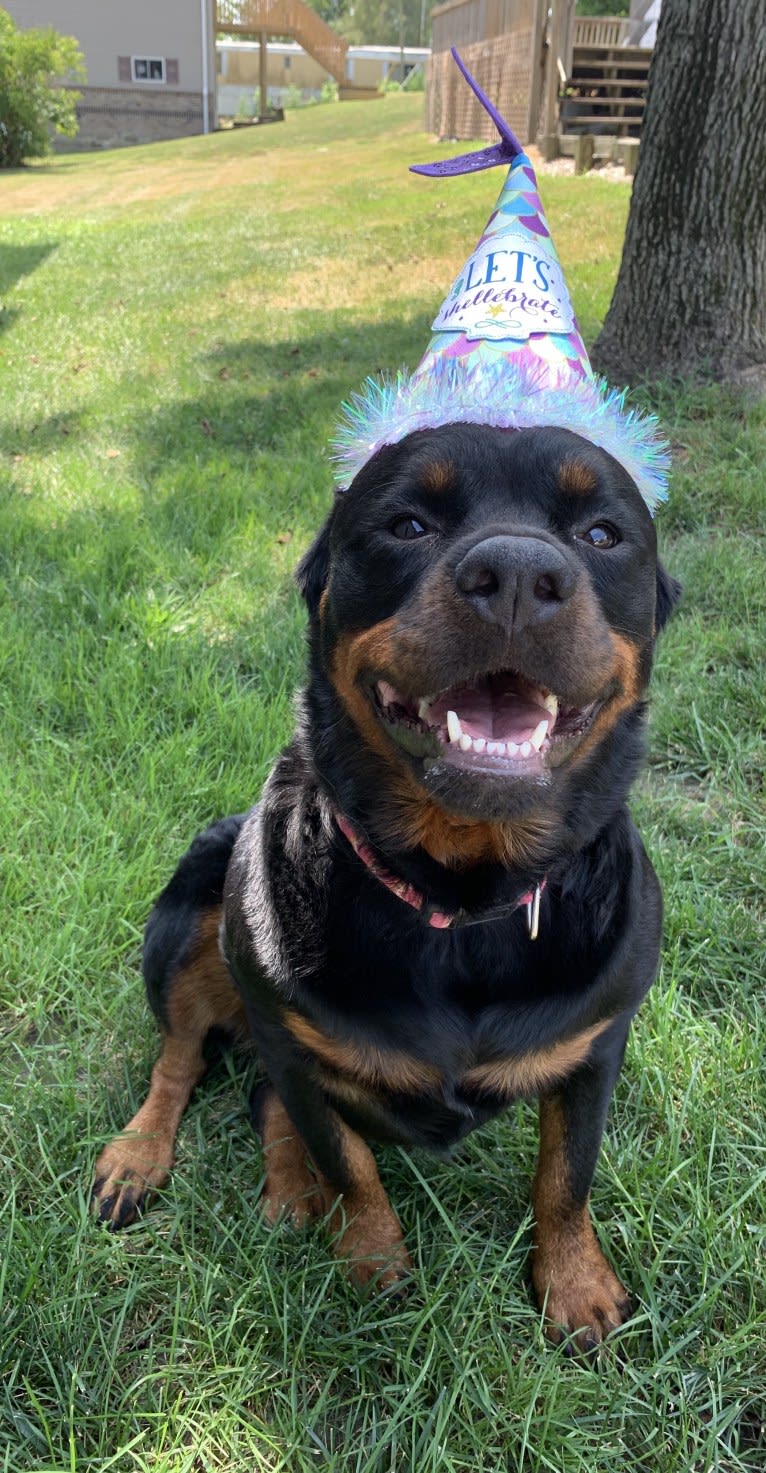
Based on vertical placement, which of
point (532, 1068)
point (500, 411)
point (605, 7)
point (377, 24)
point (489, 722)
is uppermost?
point (377, 24)

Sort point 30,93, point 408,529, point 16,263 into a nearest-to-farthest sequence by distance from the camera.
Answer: point 408,529
point 16,263
point 30,93

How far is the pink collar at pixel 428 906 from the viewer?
63.1 inches

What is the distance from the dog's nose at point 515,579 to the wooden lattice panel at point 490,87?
15.5m

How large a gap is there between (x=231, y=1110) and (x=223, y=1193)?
21 cm

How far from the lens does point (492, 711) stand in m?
1.54

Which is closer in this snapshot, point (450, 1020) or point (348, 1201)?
point (450, 1020)

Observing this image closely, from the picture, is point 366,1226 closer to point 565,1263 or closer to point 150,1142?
point 565,1263

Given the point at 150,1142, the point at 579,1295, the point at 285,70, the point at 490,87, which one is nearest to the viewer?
the point at 579,1295

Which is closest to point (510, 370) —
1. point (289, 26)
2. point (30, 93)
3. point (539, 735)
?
point (539, 735)

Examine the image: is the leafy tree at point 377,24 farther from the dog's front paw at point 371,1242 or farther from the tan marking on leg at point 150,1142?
the dog's front paw at point 371,1242

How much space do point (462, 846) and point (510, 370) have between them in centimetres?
76

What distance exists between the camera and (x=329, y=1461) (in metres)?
1.46

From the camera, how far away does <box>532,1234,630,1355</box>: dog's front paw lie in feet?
5.59

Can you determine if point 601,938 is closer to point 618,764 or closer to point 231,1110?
point 618,764
